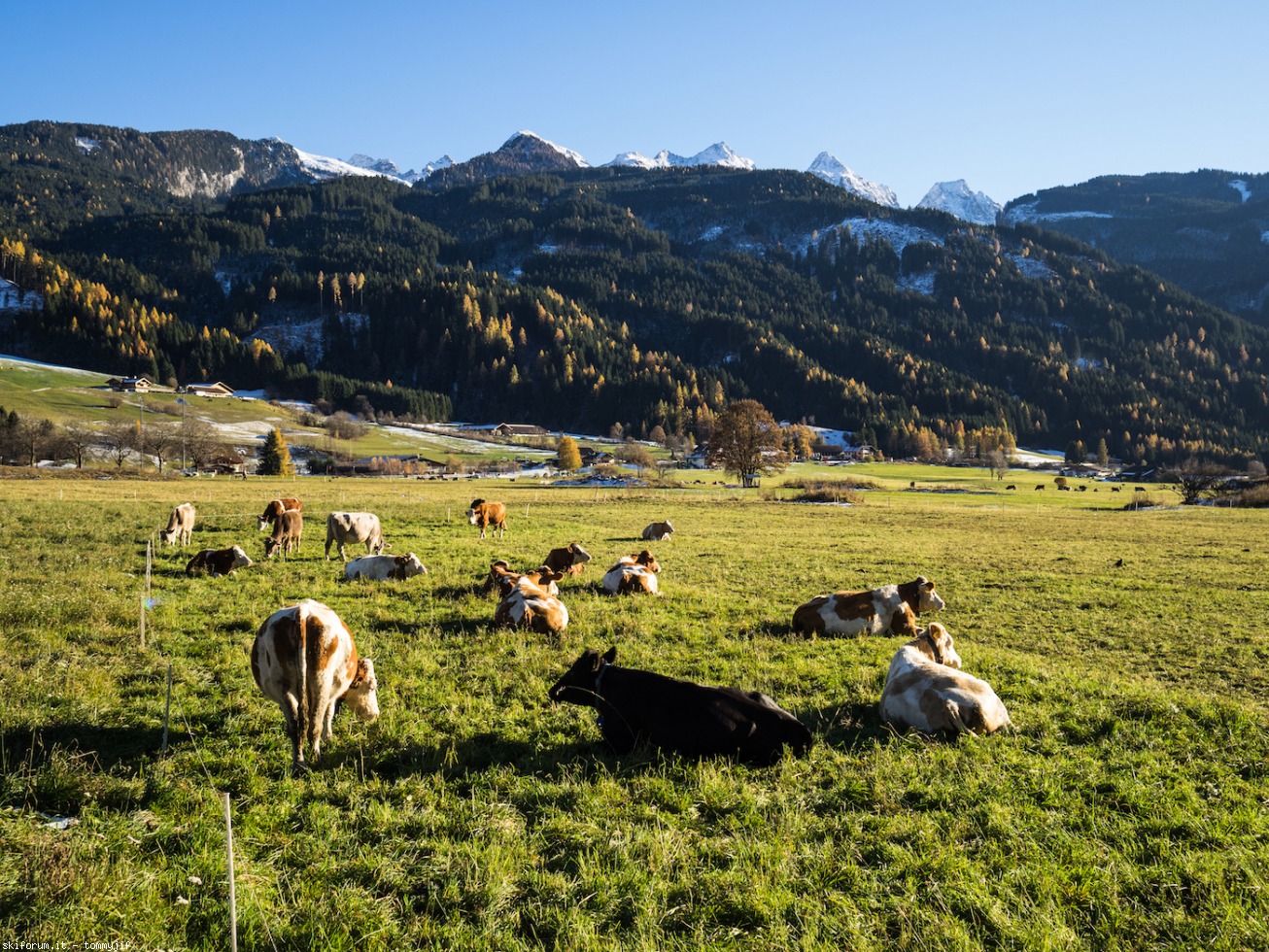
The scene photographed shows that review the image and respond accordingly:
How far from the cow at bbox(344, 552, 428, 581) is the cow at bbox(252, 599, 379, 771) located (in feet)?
34.7

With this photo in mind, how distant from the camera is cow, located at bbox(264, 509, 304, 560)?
67.4 feet

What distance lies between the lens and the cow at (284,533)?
67.4ft

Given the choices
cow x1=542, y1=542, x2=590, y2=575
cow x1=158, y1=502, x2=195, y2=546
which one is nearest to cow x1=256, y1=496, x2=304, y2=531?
cow x1=158, y1=502, x2=195, y2=546

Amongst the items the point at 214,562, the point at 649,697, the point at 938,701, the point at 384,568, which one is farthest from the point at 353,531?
the point at 938,701

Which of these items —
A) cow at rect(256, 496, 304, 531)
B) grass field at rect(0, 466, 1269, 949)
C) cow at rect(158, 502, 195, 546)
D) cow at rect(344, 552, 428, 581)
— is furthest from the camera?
cow at rect(256, 496, 304, 531)

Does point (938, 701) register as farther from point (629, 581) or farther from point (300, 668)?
point (629, 581)

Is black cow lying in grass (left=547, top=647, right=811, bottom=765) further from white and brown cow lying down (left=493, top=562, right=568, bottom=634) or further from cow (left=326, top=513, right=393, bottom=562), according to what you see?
cow (left=326, top=513, right=393, bottom=562)

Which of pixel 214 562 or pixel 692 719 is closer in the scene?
pixel 692 719

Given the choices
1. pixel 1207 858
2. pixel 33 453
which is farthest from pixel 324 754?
pixel 33 453

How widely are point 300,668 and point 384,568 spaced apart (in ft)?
36.4

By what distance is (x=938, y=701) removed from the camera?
7.77 meters

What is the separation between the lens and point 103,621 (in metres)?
11.2

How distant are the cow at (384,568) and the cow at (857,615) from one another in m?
10.8

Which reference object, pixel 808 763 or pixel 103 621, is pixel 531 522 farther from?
pixel 808 763
